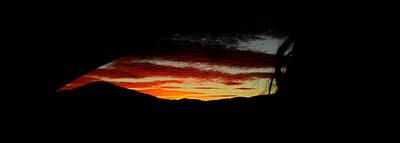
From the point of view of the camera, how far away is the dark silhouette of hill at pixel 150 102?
297 cm

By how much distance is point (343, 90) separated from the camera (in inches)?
86.2

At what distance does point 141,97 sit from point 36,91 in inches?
94.2

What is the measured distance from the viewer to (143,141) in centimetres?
260

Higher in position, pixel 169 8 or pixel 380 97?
pixel 169 8

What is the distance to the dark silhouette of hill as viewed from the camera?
117 inches

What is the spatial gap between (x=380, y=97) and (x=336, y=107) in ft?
1.01

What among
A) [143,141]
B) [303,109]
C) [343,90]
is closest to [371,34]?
[343,90]

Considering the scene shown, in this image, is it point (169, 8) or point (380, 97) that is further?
point (380, 97)

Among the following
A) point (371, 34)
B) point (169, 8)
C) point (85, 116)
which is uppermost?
point (371, 34)

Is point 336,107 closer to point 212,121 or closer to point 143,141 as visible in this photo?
point 212,121

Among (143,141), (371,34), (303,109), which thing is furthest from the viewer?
(143,141)

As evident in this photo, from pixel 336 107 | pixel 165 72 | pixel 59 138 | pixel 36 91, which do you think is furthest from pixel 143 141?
pixel 165 72

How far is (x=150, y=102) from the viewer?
3.10 m

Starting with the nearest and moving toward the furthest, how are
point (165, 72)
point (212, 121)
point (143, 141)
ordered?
point (143, 141) → point (212, 121) → point (165, 72)
